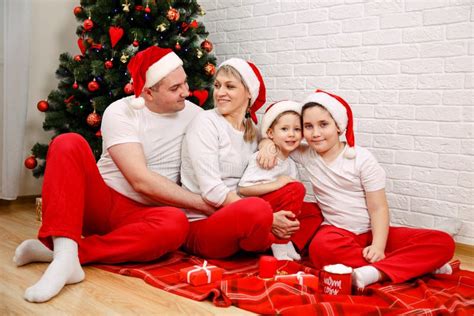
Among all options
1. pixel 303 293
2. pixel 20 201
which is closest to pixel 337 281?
pixel 303 293

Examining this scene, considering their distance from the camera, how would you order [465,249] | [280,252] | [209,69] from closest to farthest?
[280,252] → [465,249] → [209,69]

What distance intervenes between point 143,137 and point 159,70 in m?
0.29

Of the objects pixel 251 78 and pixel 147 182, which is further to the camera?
pixel 251 78

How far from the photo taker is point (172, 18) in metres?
3.21

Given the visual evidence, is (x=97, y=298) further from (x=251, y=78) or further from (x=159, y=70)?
(x=251, y=78)

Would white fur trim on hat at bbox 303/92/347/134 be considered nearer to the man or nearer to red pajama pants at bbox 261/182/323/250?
red pajama pants at bbox 261/182/323/250

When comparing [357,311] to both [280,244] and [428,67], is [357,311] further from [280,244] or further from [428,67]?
[428,67]

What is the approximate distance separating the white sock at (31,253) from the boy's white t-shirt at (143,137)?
0.37 metres

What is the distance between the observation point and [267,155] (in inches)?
93.2

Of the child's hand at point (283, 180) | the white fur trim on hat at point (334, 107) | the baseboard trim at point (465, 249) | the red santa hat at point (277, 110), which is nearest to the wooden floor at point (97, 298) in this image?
the child's hand at point (283, 180)

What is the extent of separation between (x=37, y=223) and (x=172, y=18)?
1.35 m

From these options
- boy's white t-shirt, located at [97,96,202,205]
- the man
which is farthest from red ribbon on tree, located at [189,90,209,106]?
boy's white t-shirt, located at [97,96,202,205]

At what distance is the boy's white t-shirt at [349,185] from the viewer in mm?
2342

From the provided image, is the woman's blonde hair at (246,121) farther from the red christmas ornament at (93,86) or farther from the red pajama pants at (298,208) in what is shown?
the red christmas ornament at (93,86)
